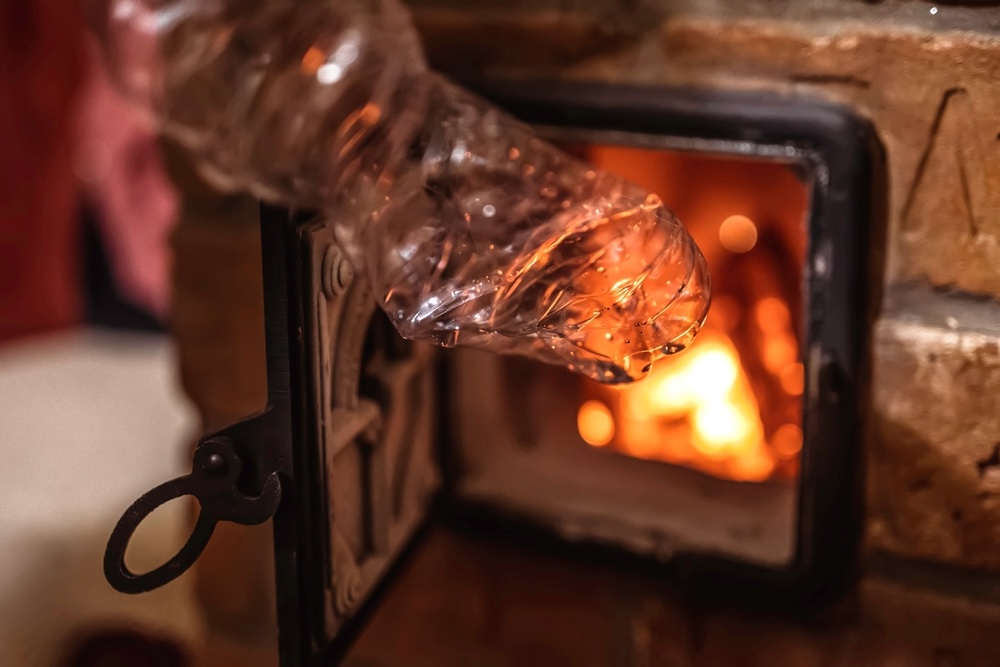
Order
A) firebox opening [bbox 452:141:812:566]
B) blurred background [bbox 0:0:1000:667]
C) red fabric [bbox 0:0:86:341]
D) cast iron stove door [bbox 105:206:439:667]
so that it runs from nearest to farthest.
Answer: cast iron stove door [bbox 105:206:439:667]
blurred background [bbox 0:0:1000:667]
firebox opening [bbox 452:141:812:566]
red fabric [bbox 0:0:86:341]

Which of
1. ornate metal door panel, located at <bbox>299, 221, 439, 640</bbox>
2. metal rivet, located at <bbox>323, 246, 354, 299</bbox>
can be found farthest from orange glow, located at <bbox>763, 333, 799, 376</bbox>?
metal rivet, located at <bbox>323, 246, 354, 299</bbox>

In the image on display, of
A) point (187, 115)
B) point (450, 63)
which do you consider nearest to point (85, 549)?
point (187, 115)

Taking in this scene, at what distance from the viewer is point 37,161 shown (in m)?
1.22

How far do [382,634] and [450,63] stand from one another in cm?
43

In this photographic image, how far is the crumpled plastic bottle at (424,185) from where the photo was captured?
0.58 meters

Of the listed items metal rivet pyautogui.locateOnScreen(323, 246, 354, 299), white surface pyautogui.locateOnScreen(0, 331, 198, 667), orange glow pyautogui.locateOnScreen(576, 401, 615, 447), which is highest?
metal rivet pyautogui.locateOnScreen(323, 246, 354, 299)

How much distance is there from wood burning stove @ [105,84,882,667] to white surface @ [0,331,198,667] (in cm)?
30

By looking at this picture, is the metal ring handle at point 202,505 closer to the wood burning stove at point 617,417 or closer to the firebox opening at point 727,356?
the wood burning stove at point 617,417

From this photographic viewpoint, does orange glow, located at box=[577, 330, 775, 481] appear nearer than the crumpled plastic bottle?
No

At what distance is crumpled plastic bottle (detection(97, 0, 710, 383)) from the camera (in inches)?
22.6

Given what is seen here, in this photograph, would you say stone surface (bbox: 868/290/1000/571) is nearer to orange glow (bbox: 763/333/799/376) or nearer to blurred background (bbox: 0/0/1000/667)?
blurred background (bbox: 0/0/1000/667)

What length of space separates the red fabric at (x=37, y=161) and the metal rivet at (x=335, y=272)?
79 centimetres

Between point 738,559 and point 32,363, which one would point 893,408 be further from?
point 32,363

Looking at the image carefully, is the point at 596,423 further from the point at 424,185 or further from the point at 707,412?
the point at 424,185
